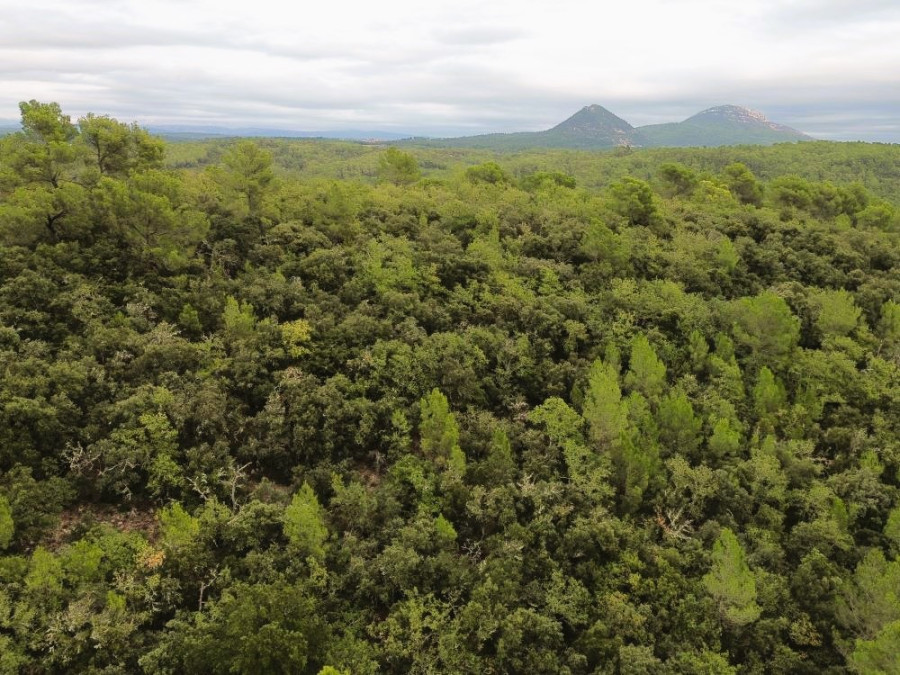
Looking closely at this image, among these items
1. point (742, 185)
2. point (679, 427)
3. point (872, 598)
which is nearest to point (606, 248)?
point (679, 427)

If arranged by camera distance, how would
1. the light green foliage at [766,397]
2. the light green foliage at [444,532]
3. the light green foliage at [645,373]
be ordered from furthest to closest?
the light green foliage at [766,397] → the light green foliage at [645,373] → the light green foliage at [444,532]

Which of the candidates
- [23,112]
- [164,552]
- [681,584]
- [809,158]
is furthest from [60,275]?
[809,158]

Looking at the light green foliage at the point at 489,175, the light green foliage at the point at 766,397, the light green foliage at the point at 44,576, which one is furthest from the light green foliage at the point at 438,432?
the light green foliage at the point at 489,175

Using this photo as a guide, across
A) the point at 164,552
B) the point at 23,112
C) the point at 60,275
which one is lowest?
the point at 164,552

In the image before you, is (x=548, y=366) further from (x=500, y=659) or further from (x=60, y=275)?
(x=60, y=275)

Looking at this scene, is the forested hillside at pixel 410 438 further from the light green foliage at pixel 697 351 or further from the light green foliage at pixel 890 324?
the light green foliage at pixel 697 351

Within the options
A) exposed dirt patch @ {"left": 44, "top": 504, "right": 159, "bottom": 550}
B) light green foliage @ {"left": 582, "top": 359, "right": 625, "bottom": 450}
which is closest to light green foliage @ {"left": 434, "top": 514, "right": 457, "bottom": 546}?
light green foliage @ {"left": 582, "top": 359, "right": 625, "bottom": 450}

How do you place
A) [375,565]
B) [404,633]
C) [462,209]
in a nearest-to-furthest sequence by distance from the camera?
[404,633] < [375,565] < [462,209]
